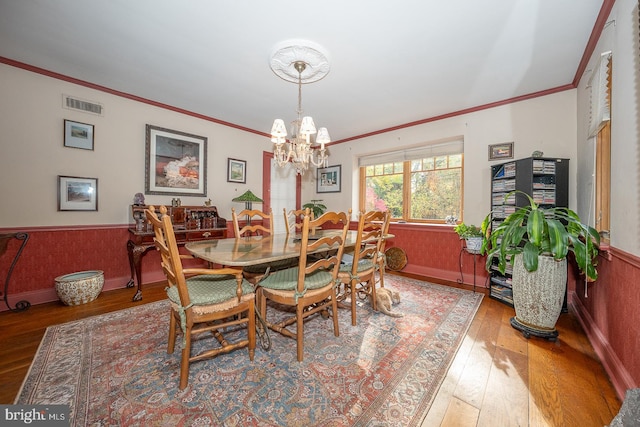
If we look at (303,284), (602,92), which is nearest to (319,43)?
(303,284)

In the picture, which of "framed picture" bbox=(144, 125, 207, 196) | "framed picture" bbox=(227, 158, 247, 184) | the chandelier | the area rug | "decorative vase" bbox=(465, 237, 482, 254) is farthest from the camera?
"framed picture" bbox=(227, 158, 247, 184)

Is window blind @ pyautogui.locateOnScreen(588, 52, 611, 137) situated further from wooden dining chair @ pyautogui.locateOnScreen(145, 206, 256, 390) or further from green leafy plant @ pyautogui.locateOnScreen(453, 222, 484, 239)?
wooden dining chair @ pyautogui.locateOnScreen(145, 206, 256, 390)

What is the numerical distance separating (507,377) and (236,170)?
4.30m

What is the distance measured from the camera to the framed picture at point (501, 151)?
315cm

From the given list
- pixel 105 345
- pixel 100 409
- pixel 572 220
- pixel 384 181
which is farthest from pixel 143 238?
pixel 572 220

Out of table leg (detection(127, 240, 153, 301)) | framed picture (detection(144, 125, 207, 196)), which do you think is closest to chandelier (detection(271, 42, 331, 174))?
framed picture (detection(144, 125, 207, 196))

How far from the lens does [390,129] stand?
431 centimetres

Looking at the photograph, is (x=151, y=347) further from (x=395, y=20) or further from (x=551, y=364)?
(x=395, y=20)

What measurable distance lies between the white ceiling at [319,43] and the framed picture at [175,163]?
567 millimetres

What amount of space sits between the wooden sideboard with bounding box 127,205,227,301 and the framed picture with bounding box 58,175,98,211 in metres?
0.45

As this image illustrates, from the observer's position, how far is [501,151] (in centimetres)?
322

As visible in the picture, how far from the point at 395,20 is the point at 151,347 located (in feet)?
10.4

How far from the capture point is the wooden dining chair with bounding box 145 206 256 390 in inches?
55.2

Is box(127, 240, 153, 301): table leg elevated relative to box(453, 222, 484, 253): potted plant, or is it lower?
lower
